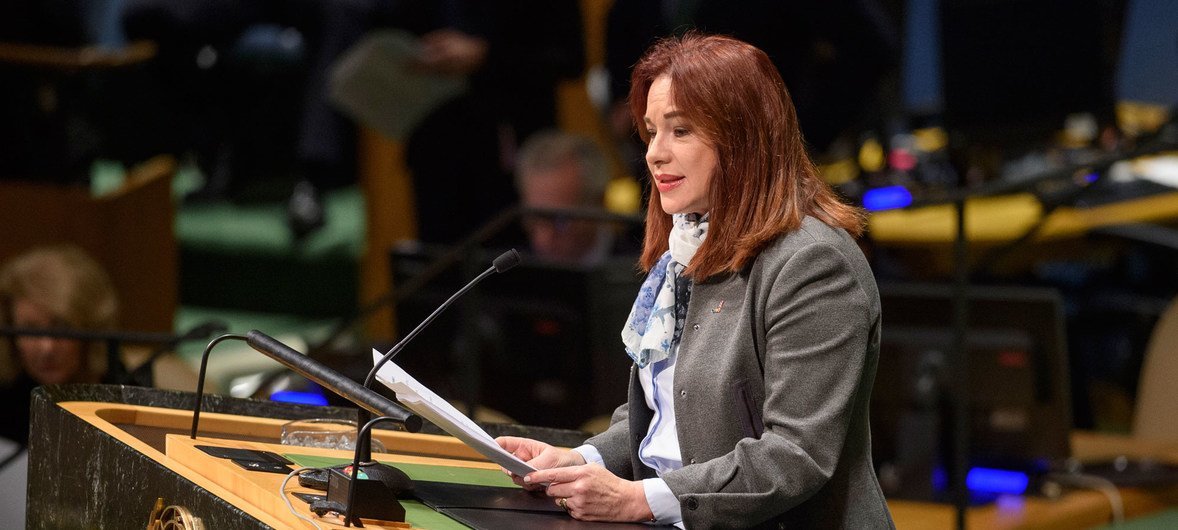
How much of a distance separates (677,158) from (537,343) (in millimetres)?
2090

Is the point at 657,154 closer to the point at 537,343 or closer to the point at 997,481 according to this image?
the point at 537,343

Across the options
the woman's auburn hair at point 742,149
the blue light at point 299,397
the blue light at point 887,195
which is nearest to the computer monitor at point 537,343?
the blue light at point 299,397

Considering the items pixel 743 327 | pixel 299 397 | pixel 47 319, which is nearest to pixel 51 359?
pixel 47 319

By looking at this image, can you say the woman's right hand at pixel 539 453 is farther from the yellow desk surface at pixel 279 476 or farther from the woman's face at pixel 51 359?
the woman's face at pixel 51 359

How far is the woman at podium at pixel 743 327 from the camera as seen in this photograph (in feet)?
6.31

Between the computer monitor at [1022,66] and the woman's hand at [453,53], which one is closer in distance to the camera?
the computer monitor at [1022,66]

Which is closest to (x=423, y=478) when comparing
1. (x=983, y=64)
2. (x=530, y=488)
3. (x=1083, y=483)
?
(x=530, y=488)

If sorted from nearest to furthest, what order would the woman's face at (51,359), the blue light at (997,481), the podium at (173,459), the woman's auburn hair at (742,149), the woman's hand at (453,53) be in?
1. the podium at (173,459)
2. the woman's auburn hair at (742,149)
3. the woman's face at (51,359)
4. the blue light at (997,481)
5. the woman's hand at (453,53)

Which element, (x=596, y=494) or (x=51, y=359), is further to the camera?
(x=51, y=359)

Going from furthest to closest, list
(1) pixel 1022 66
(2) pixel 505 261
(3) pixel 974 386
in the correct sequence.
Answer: (1) pixel 1022 66, (3) pixel 974 386, (2) pixel 505 261

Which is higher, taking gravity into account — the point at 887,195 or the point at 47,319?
the point at 887,195

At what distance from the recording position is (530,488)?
209 centimetres

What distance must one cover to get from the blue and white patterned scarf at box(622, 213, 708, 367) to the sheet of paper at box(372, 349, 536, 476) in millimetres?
259

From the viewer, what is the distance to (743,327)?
6.52 feet
